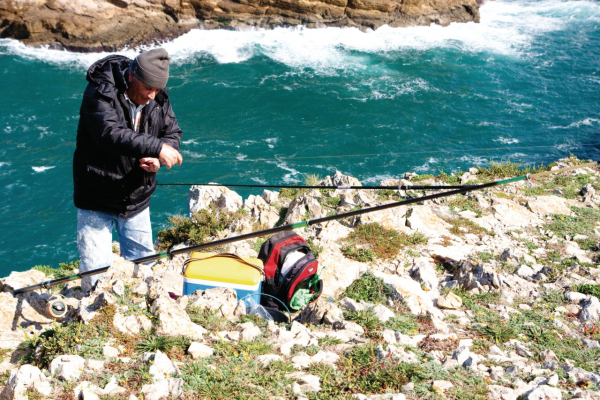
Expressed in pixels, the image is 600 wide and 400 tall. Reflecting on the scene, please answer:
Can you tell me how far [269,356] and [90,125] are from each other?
2451 mm

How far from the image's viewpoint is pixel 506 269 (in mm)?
7289

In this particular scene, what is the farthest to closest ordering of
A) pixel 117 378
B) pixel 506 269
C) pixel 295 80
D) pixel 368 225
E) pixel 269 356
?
1. pixel 295 80
2. pixel 368 225
3. pixel 506 269
4. pixel 269 356
5. pixel 117 378

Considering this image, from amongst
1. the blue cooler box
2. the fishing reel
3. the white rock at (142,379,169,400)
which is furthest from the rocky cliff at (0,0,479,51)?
the white rock at (142,379,169,400)

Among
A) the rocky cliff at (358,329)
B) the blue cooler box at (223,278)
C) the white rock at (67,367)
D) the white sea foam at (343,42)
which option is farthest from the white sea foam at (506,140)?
the white rock at (67,367)

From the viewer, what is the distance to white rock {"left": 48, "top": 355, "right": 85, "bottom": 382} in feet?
12.4

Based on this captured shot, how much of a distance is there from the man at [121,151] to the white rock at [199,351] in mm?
1511

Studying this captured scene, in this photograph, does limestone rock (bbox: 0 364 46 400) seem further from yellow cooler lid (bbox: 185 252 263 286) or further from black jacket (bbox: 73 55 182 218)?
yellow cooler lid (bbox: 185 252 263 286)

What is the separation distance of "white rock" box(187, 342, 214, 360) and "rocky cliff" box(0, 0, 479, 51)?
3132 cm

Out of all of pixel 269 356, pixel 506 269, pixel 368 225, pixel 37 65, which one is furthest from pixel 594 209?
pixel 37 65

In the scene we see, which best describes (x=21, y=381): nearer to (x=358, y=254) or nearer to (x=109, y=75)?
(x=109, y=75)

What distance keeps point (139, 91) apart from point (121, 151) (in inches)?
23.9

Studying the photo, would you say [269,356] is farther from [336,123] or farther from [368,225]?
[336,123]

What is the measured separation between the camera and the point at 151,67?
4445mm

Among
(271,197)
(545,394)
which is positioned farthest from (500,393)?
(271,197)
